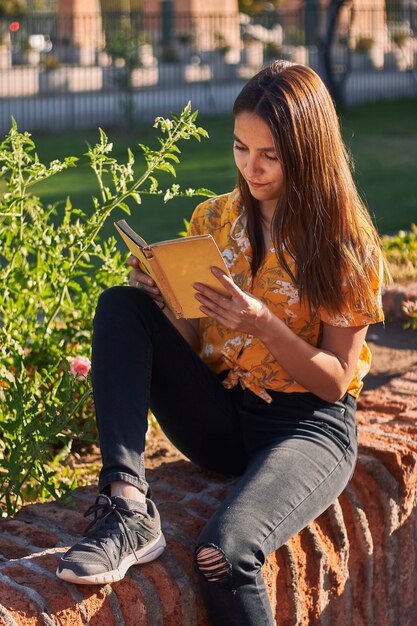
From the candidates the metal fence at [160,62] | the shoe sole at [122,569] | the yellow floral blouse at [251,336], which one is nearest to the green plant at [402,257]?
the yellow floral blouse at [251,336]

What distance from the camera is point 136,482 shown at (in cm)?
238

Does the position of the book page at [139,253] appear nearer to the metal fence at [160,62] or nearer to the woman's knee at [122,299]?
the woman's knee at [122,299]

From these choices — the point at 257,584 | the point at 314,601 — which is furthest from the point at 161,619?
the point at 314,601

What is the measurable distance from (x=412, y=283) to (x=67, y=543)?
307cm

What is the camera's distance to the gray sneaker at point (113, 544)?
84.9 inches

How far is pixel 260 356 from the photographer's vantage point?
2.69 m

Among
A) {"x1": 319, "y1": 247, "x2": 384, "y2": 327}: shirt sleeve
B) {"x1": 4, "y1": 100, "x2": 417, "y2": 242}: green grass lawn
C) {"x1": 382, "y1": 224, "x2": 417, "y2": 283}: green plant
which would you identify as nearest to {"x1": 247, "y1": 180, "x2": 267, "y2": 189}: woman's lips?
{"x1": 319, "y1": 247, "x2": 384, "y2": 327}: shirt sleeve

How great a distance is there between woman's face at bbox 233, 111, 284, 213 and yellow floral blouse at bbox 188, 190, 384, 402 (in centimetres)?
17

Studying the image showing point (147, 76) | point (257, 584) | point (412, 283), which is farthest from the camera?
point (147, 76)

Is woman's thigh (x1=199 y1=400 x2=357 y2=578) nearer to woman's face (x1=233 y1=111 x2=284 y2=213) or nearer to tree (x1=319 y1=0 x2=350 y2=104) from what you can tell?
woman's face (x1=233 y1=111 x2=284 y2=213)

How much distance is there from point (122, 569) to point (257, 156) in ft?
3.40

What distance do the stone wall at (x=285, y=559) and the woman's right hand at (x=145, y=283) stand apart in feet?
1.74

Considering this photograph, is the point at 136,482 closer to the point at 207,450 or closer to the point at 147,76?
the point at 207,450

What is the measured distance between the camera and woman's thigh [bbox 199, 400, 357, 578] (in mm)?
2268
